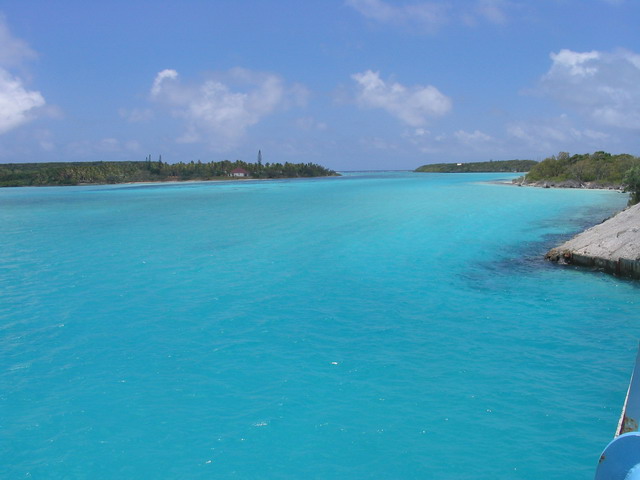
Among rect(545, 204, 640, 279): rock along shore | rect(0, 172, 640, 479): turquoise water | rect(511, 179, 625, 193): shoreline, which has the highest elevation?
rect(511, 179, 625, 193): shoreline

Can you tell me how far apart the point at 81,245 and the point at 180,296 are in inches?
630

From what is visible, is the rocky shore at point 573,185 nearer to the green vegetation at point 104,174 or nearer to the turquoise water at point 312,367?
the turquoise water at point 312,367

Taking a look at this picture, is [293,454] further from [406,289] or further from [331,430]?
[406,289]

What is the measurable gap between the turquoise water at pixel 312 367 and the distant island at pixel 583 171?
67.2 m

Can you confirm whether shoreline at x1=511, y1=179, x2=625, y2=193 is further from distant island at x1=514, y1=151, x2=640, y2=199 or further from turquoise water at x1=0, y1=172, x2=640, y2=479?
turquoise water at x1=0, y1=172, x2=640, y2=479

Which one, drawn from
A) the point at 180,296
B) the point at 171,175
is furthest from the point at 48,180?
the point at 180,296

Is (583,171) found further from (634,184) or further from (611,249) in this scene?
(611,249)

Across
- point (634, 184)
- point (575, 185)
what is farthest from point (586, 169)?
point (634, 184)

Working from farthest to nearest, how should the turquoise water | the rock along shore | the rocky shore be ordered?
the rocky shore < the rock along shore < the turquoise water

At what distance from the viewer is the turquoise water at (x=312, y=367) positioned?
7930mm

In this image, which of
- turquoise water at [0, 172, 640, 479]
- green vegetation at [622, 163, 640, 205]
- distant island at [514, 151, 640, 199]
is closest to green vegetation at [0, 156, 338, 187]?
distant island at [514, 151, 640, 199]

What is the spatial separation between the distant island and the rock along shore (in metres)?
55.5

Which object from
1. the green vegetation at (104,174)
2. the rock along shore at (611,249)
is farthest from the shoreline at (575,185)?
the green vegetation at (104,174)

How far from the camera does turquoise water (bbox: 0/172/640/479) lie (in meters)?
7.93
